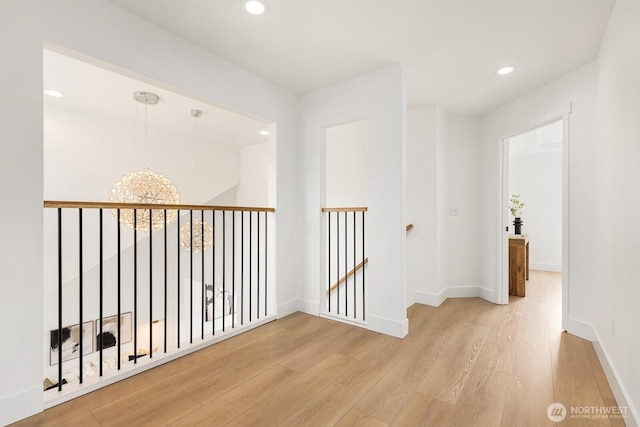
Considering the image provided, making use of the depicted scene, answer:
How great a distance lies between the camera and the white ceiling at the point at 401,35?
6.35 ft

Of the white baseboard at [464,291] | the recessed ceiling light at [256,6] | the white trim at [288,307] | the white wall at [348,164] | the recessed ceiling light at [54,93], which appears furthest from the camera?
the white wall at [348,164]

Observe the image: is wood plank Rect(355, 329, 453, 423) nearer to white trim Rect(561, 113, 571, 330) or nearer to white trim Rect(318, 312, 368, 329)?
white trim Rect(318, 312, 368, 329)

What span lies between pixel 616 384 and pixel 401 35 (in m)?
2.71

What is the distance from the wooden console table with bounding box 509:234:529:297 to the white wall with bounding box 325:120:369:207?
2174 millimetres

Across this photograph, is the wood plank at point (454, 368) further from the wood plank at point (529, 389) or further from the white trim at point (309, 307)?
the white trim at point (309, 307)

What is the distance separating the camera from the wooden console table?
3.94m

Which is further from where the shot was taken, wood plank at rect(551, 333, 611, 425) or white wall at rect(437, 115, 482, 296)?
white wall at rect(437, 115, 482, 296)

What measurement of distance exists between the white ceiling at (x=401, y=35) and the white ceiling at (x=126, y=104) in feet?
2.20

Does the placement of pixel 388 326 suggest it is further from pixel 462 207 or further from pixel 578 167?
pixel 578 167

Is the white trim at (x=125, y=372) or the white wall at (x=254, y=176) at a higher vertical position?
the white wall at (x=254, y=176)

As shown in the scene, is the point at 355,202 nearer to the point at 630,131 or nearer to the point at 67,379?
the point at 630,131

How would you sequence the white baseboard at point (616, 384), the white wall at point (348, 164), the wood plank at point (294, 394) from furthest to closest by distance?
the white wall at point (348, 164), the wood plank at point (294, 394), the white baseboard at point (616, 384)

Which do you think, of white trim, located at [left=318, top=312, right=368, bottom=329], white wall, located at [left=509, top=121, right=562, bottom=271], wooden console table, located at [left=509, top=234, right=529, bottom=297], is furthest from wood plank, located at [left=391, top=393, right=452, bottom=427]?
white wall, located at [left=509, top=121, right=562, bottom=271]

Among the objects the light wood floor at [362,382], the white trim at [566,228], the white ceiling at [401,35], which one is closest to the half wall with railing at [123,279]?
the light wood floor at [362,382]
